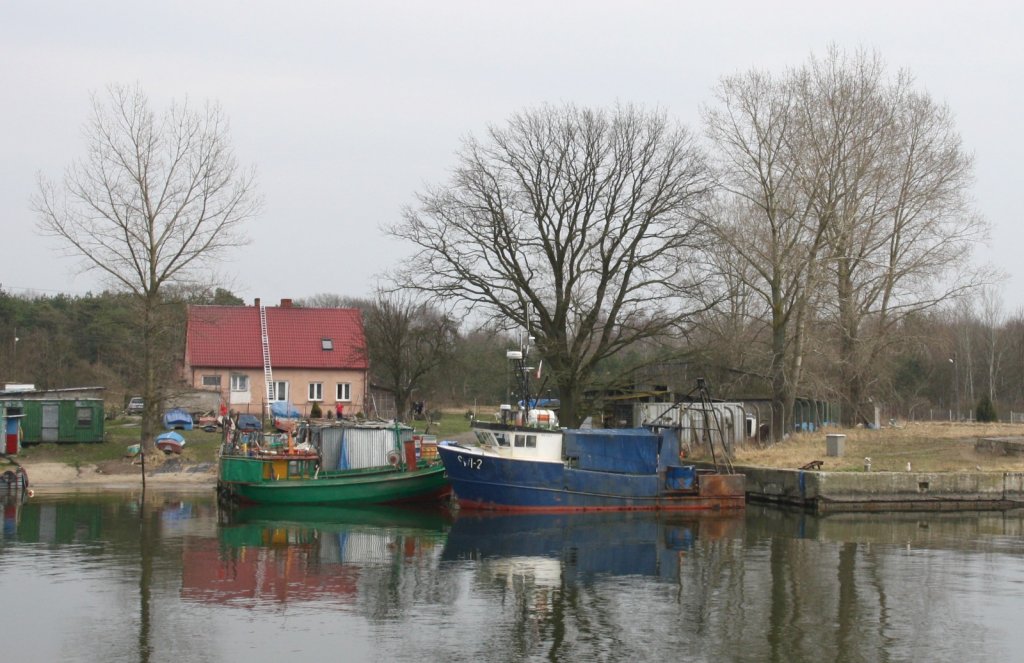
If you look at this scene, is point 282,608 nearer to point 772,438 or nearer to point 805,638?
point 805,638

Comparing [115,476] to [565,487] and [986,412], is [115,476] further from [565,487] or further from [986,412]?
[986,412]

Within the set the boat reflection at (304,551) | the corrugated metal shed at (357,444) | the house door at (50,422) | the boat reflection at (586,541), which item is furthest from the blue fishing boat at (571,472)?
the house door at (50,422)

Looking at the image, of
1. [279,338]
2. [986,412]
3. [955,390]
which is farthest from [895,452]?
[955,390]

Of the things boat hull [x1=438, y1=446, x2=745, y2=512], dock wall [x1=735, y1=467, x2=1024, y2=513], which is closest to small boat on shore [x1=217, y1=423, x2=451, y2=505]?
boat hull [x1=438, y1=446, x2=745, y2=512]

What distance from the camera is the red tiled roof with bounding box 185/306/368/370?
56312 millimetres

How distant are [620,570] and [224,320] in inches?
1589

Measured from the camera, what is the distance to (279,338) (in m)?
58.1

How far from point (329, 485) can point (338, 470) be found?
95cm

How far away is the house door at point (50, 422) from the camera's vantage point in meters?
40.0

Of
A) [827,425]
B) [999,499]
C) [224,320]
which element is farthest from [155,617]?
[224,320]

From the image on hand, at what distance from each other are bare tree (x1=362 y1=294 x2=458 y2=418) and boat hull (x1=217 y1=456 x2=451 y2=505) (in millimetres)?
17096

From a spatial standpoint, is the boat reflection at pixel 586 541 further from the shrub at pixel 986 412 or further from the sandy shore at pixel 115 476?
the shrub at pixel 986 412

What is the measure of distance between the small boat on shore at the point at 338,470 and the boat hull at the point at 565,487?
2.34 metres

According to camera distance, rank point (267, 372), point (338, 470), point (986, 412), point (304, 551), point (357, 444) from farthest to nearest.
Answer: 1. point (267, 372)
2. point (986, 412)
3. point (357, 444)
4. point (338, 470)
5. point (304, 551)
